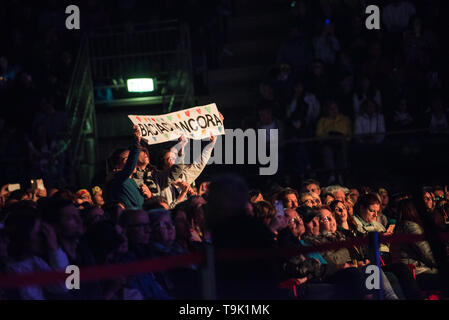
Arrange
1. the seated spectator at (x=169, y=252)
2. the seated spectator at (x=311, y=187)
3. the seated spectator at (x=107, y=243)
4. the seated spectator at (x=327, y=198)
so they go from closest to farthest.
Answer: the seated spectator at (x=107, y=243) → the seated spectator at (x=169, y=252) → the seated spectator at (x=327, y=198) → the seated spectator at (x=311, y=187)

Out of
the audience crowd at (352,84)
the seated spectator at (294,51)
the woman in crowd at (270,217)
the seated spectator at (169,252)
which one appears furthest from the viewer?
the seated spectator at (294,51)

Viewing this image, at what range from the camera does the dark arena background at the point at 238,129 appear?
19.2 ft

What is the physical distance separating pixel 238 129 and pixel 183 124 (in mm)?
3859

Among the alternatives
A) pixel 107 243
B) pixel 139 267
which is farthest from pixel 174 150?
pixel 139 267

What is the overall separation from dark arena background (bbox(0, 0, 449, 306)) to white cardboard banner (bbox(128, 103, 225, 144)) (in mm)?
215

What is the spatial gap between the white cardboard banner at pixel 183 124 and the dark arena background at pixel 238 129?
0.21 meters

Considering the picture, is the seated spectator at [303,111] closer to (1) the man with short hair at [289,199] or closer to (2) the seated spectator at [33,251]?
(1) the man with short hair at [289,199]

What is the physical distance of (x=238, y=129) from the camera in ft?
41.7

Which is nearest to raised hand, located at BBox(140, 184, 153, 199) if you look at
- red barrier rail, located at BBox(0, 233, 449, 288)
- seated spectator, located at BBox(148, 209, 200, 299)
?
seated spectator, located at BBox(148, 209, 200, 299)

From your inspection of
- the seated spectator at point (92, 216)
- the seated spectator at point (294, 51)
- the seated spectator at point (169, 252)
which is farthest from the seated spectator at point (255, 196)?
the seated spectator at point (294, 51)

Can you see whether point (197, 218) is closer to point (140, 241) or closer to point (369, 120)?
point (140, 241)
